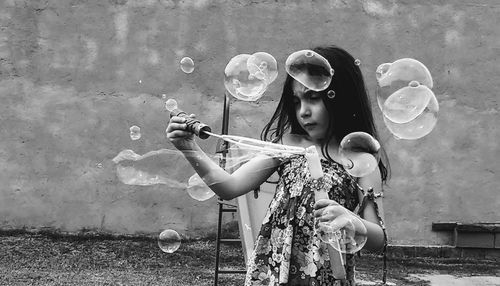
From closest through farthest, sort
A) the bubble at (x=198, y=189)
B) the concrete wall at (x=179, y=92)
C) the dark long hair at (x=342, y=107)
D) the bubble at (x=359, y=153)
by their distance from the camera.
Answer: the bubble at (x=359, y=153)
the dark long hair at (x=342, y=107)
the bubble at (x=198, y=189)
the concrete wall at (x=179, y=92)

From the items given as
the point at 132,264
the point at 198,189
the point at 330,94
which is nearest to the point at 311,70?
the point at 330,94

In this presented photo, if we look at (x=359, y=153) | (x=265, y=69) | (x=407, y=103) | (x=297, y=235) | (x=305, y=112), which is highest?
(x=265, y=69)

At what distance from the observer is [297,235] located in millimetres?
1892

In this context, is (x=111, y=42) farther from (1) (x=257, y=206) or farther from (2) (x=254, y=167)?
(2) (x=254, y=167)

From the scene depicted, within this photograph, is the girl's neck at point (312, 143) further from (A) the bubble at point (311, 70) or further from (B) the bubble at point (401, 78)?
(B) the bubble at point (401, 78)

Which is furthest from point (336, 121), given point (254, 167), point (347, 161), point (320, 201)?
point (320, 201)

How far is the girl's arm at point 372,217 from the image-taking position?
1.86m

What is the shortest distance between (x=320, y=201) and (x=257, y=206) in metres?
1.80

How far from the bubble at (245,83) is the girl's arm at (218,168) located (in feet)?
2.23

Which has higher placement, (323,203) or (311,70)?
(311,70)

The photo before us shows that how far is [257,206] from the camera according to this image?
347cm

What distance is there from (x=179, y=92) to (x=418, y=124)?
3.06 metres

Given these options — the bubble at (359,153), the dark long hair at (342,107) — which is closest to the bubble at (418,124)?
the dark long hair at (342,107)

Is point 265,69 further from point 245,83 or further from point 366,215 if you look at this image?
point 366,215
